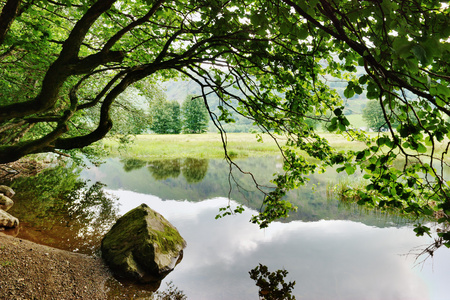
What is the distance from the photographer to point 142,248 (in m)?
7.81

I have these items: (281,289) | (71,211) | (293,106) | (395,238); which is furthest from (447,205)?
(71,211)

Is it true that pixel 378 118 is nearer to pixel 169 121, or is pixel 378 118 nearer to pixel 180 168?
Answer: pixel 180 168

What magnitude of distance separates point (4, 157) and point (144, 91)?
35.0 feet

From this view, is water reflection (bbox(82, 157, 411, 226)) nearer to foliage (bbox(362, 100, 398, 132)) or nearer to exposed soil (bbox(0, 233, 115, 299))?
foliage (bbox(362, 100, 398, 132))

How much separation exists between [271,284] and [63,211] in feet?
35.5

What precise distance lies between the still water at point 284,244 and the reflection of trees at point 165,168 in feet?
17.6

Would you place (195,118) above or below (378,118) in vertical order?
above

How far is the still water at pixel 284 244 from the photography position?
807 cm

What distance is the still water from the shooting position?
8.07 metres

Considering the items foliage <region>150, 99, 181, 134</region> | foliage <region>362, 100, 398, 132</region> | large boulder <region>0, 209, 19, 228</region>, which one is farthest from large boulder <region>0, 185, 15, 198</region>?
foliage <region>150, 99, 181, 134</region>

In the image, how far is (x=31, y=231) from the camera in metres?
Answer: 9.58

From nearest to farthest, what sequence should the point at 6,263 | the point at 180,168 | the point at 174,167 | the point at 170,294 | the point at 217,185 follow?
the point at 6,263 → the point at 170,294 → the point at 217,185 → the point at 180,168 → the point at 174,167

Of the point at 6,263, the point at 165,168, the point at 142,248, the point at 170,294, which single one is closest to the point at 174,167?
the point at 165,168

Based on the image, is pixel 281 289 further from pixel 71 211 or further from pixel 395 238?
pixel 71 211
